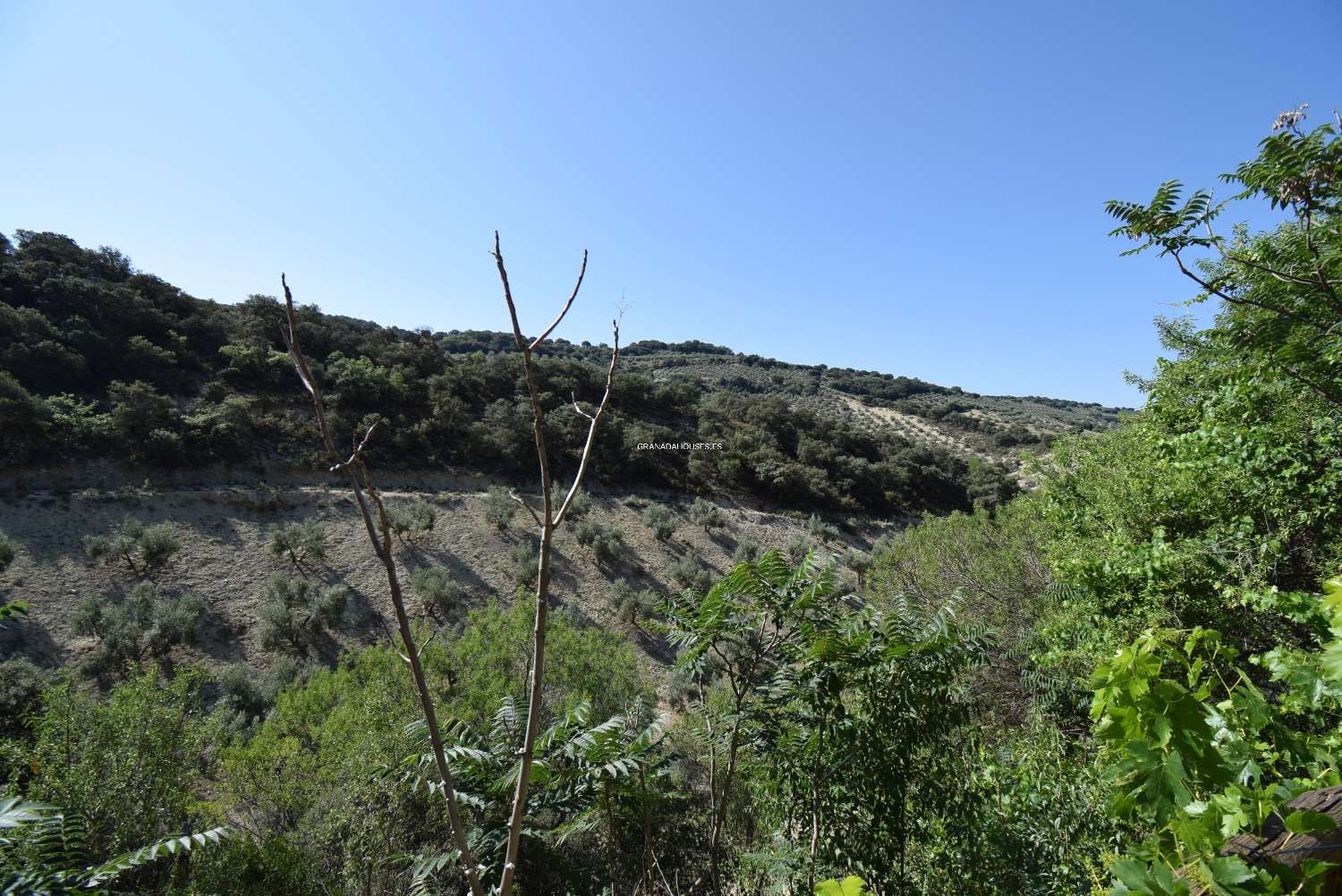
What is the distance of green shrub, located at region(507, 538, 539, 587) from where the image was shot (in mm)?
16391

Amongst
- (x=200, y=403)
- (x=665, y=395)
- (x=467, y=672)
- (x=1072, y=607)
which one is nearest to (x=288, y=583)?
(x=467, y=672)

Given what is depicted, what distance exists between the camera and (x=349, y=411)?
22609 mm

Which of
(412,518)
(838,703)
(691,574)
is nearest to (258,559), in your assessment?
(412,518)

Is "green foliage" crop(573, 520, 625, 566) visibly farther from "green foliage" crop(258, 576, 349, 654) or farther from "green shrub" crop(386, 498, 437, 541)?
"green foliage" crop(258, 576, 349, 654)

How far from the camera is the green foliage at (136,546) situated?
42.3ft

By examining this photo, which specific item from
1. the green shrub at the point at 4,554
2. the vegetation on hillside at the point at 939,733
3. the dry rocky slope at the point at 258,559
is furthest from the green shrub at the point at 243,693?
the green shrub at the point at 4,554

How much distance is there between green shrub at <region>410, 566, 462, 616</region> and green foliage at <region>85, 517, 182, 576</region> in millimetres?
5887

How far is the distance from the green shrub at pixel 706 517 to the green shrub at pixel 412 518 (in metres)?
10.3

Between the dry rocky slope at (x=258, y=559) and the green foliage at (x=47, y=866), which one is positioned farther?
the dry rocky slope at (x=258, y=559)

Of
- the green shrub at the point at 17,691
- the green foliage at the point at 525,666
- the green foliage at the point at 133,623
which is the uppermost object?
the green foliage at the point at 525,666

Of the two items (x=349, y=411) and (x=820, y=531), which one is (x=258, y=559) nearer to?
(x=349, y=411)

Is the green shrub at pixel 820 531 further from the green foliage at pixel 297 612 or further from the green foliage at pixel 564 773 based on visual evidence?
the green foliage at pixel 564 773

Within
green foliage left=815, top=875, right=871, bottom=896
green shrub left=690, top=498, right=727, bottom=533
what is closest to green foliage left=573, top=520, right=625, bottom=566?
green shrub left=690, top=498, right=727, bottom=533

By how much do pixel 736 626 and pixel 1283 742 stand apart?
1984 mm
